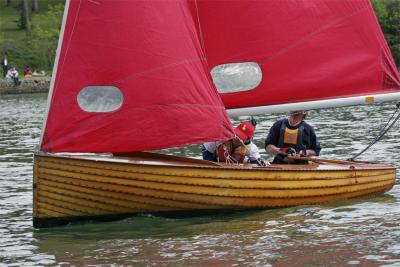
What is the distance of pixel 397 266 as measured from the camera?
36.6 ft

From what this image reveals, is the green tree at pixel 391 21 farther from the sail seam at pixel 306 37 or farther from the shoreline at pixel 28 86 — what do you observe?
the sail seam at pixel 306 37

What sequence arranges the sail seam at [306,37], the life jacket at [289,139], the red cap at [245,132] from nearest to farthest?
the sail seam at [306,37]
the red cap at [245,132]
the life jacket at [289,139]

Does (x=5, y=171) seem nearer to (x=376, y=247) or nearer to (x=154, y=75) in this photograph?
(x=154, y=75)

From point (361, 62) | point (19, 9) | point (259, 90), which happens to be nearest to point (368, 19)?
point (361, 62)

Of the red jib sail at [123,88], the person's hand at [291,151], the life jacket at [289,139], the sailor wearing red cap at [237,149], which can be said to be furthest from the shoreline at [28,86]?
the red jib sail at [123,88]

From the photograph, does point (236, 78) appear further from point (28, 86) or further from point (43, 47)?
point (43, 47)

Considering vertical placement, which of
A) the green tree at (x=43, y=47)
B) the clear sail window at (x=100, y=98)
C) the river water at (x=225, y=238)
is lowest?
the river water at (x=225, y=238)

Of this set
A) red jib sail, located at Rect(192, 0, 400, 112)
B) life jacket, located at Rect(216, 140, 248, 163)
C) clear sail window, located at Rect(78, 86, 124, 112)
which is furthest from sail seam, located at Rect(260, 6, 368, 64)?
clear sail window, located at Rect(78, 86, 124, 112)

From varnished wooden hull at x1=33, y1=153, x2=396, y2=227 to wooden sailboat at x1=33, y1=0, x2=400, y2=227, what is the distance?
0.7 inches

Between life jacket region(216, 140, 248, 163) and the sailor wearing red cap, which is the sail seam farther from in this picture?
life jacket region(216, 140, 248, 163)

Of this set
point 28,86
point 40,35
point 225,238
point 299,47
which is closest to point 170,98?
point 225,238

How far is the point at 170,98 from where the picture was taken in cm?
1386

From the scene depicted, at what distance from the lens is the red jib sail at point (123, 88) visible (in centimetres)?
1361

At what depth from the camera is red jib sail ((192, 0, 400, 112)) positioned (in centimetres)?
1473
